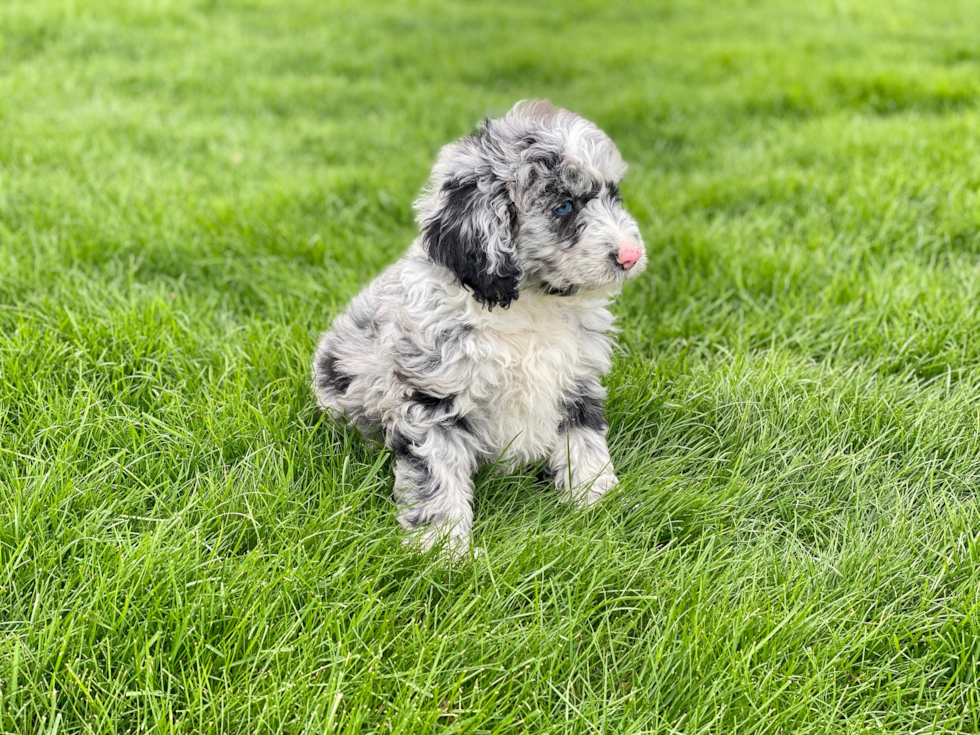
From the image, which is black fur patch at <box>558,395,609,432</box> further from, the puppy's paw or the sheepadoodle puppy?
the puppy's paw

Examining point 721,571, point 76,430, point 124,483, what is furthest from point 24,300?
point 721,571

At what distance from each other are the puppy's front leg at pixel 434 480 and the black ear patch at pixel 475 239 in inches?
19.4

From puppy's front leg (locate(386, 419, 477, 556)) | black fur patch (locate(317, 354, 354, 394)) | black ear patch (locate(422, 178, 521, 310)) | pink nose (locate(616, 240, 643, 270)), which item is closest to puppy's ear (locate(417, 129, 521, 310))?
black ear patch (locate(422, 178, 521, 310))

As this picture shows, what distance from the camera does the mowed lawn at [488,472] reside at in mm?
2207

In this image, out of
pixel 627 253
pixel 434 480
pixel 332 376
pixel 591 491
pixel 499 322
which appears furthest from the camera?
pixel 332 376

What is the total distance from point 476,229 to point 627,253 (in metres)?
0.50

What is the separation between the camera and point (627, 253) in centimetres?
263

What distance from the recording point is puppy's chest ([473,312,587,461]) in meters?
2.84

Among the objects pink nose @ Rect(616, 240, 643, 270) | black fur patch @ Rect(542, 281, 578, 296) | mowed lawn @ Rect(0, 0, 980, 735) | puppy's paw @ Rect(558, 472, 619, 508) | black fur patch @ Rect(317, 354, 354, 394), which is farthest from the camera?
black fur patch @ Rect(317, 354, 354, 394)

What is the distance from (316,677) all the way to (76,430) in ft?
4.68

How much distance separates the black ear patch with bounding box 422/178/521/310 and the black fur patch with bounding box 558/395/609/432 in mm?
569

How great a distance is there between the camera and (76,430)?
2.95 metres

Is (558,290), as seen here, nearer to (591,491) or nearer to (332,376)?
(591,491)

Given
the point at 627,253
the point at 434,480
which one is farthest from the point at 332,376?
the point at 627,253
